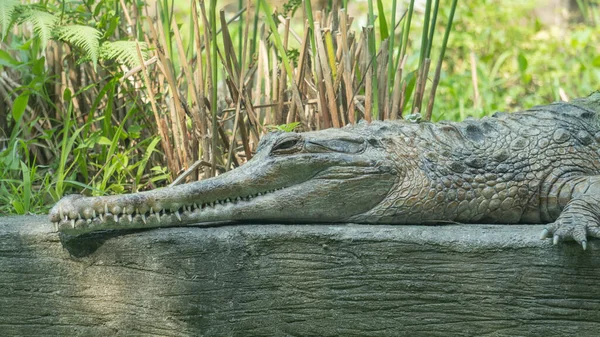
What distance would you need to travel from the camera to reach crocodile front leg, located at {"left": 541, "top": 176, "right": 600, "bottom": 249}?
3.12 meters

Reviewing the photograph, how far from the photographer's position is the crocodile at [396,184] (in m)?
3.35

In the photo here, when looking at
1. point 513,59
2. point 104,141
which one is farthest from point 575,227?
point 513,59

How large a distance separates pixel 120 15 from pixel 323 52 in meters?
1.46

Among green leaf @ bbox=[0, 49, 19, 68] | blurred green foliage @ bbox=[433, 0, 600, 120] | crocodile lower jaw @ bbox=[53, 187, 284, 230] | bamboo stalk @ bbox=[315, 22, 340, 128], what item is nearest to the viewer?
crocodile lower jaw @ bbox=[53, 187, 284, 230]

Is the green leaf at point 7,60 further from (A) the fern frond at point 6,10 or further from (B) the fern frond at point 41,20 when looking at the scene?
(A) the fern frond at point 6,10

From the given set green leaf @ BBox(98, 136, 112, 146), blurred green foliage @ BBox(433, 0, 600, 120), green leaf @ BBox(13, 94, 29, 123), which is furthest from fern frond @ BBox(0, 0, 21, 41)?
blurred green foliage @ BBox(433, 0, 600, 120)

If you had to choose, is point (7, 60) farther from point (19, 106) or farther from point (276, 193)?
point (276, 193)

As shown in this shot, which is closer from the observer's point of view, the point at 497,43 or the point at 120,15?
the point at 120,15

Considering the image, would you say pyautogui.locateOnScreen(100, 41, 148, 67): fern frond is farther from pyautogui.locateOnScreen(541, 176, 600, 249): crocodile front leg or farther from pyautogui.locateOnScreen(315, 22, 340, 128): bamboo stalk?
pyautogui.locateOnScreen(541, 176, 600, 249): crocodile front leg

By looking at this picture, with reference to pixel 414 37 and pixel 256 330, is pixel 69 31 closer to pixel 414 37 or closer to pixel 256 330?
pixel 256 330

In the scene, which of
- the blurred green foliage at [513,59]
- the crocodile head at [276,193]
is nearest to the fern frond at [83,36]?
the crocodile head at [276,193]

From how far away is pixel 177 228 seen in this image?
11.2ft

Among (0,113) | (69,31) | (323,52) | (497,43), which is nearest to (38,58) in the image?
(0,113)

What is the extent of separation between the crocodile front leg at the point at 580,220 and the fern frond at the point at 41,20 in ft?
8.39
